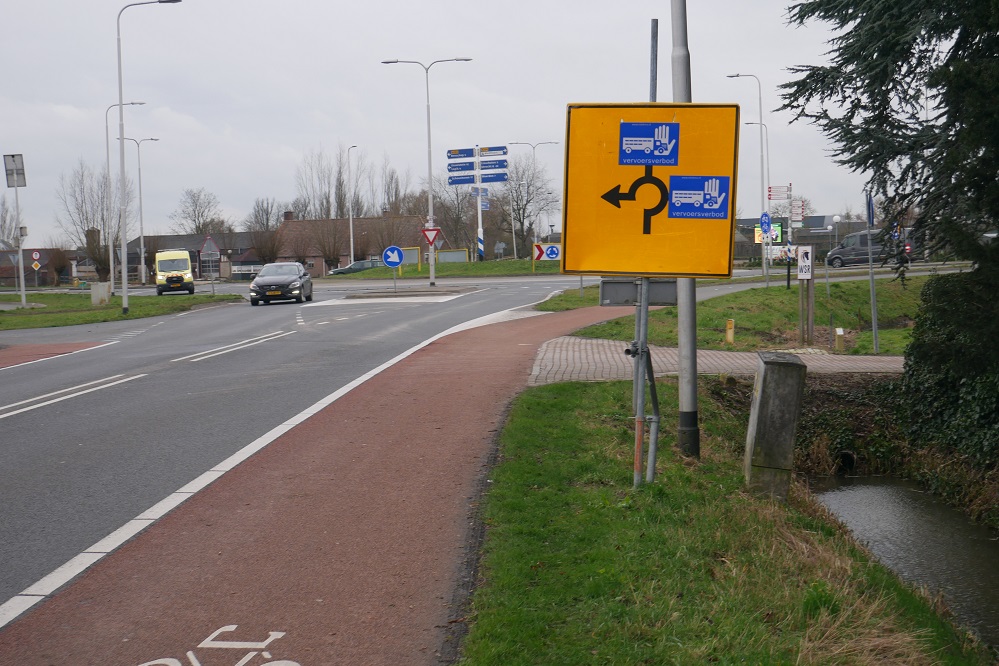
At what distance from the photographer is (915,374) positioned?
13.6 meters

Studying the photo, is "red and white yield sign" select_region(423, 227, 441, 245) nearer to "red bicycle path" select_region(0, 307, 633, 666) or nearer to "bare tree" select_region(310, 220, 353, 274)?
"red bicycle path" select_region(0, 307, 633, 666)

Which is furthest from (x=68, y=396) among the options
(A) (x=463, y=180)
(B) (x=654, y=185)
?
(A) (x=463, y=180)

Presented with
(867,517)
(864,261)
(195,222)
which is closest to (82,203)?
(195,222)

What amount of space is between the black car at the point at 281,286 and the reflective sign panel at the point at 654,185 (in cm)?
2892

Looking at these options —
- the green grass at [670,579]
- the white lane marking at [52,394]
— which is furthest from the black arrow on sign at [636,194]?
the white lane marking at [52,394]

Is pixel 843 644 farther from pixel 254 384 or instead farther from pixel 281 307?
pixel 281 307

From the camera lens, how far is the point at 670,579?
200 inches

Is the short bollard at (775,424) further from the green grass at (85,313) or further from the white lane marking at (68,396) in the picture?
the green grass at (85,313)

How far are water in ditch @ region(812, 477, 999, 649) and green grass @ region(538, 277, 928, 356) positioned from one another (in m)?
3.92

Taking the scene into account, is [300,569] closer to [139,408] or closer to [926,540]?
[139,408]

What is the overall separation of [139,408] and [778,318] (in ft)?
59.4

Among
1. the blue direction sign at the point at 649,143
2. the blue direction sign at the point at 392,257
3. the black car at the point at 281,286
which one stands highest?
the blue direction sign at the point at 649,143

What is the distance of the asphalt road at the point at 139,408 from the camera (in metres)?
6.46

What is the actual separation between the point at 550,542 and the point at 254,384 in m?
8.13
